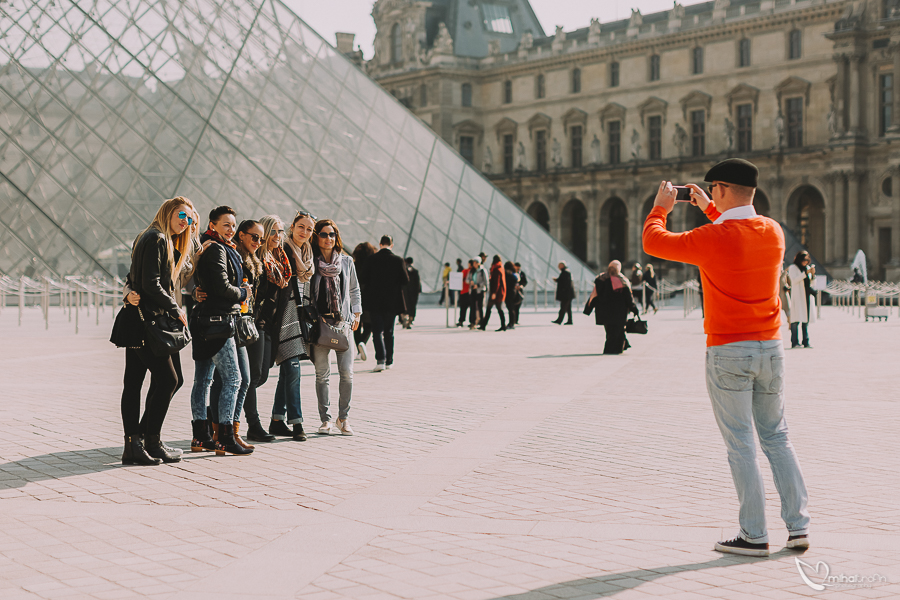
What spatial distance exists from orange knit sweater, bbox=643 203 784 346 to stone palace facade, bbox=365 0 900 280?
1815 inches

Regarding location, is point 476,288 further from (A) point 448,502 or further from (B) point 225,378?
(A) point 448,502

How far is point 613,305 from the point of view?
14539 mm

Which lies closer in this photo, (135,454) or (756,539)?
(756,539)

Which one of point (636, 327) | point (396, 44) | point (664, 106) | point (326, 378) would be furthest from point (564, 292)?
point (396, 44)

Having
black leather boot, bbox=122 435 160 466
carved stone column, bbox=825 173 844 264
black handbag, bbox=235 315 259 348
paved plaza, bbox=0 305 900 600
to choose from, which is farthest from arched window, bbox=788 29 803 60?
black leather boot, bbox=122 435 160 466

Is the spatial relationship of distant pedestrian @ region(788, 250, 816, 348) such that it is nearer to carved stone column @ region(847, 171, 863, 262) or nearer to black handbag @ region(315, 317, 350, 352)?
black handbag @ region(315, 317, 350, 352)

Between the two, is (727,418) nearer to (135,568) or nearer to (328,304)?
(135,568)

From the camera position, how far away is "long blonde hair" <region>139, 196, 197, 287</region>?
626cm

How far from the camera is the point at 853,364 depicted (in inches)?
500

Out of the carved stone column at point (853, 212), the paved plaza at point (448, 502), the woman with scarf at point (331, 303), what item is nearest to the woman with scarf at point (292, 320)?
the woman with scarf at point (331, 303)

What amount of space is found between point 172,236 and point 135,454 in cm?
122

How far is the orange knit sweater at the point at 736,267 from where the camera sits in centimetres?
437

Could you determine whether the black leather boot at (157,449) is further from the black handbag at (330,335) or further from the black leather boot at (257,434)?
the black handbag at (330,335)

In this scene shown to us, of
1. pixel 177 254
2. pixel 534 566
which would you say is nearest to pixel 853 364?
pixel 177 254
